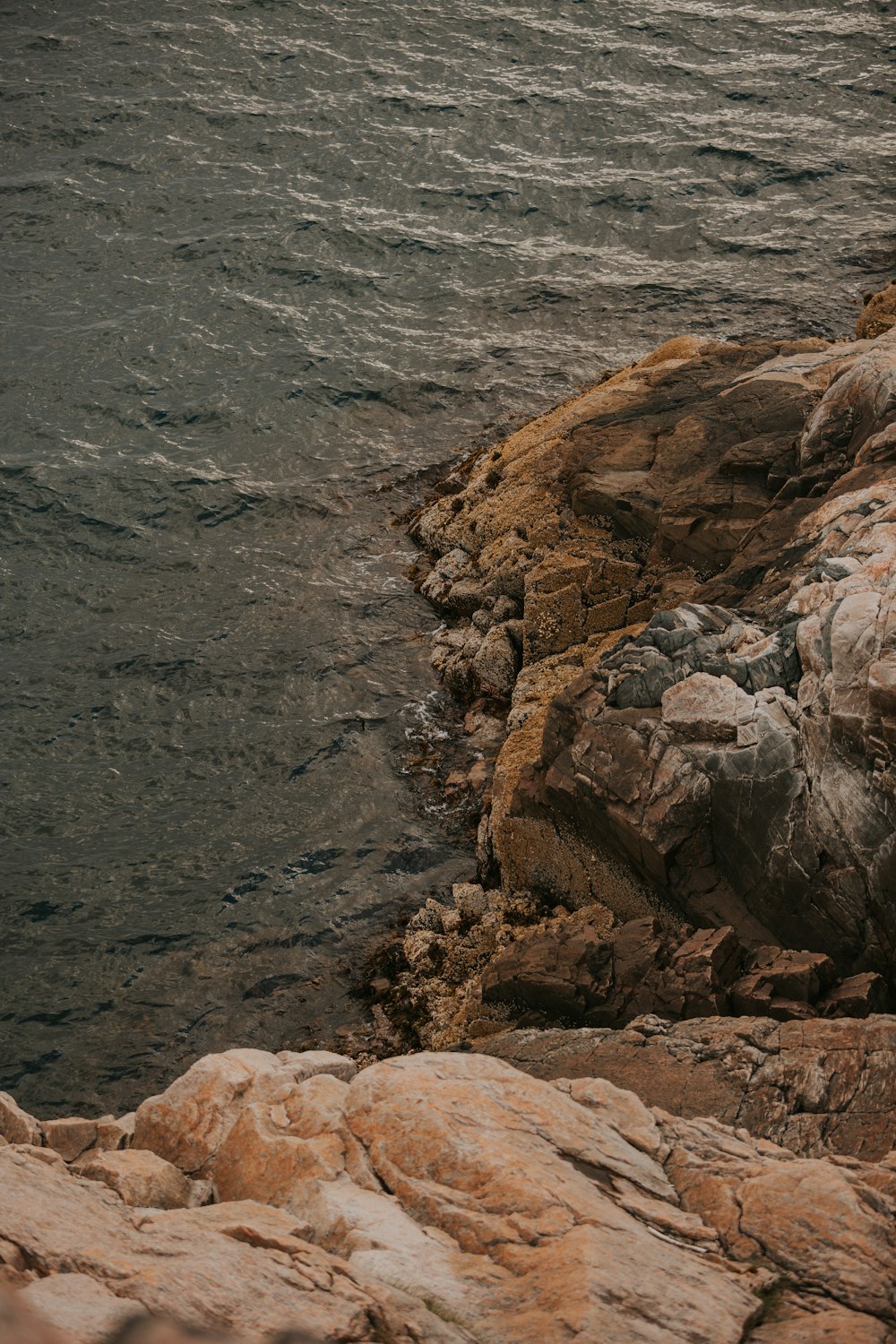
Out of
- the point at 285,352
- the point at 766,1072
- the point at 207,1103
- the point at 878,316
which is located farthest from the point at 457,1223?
the point at 285,352

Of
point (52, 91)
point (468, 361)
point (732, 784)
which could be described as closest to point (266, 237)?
point (468, 361)

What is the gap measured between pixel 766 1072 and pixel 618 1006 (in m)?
2.29

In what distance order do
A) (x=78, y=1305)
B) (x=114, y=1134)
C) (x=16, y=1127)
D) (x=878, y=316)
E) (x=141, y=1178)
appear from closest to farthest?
1. (x=78, y=1305)
2. (x=141, y=1178)
3. (x=16, y=1127)
4. (x=114, y=1134)
5. (x=878, y=316)

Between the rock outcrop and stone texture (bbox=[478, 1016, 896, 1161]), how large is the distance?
70 cm

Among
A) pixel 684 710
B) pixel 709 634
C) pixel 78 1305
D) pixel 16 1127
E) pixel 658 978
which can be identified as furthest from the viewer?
pixel 709 634

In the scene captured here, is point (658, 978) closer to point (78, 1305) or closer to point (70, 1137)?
point (70, 1137)

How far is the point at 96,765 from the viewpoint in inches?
771

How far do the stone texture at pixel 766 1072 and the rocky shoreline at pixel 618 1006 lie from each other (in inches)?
1.2

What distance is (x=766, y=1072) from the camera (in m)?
11.3

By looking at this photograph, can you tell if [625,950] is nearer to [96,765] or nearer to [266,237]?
[96,765]

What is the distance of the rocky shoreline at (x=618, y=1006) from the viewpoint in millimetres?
8102

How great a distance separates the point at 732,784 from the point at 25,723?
12148mm

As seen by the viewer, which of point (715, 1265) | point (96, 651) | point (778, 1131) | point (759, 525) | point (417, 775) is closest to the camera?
point (715, 1265)

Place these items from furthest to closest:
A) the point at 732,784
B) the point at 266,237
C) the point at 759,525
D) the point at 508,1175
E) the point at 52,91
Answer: the point at 52,91 → the point at 266,237 → the point at 759,525 → the point at 732,784 → the point at 508,1175
